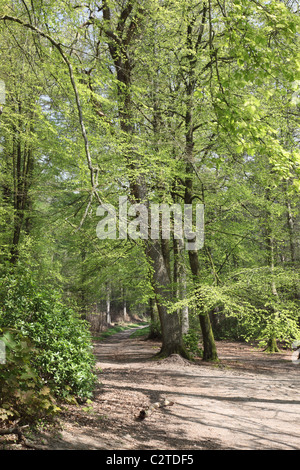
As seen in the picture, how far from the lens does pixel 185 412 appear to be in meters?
5.85

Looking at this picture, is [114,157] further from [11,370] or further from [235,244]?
[11,370]

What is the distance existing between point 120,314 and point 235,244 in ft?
121

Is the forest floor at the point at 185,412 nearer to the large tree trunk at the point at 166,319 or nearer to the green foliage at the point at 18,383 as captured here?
the green foliage at the point at 18,383

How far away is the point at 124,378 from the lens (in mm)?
8336

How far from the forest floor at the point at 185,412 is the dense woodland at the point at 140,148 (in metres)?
0.57

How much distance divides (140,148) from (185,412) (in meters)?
5.89

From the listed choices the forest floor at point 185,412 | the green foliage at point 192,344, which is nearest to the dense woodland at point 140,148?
the green foliage at point 192,344

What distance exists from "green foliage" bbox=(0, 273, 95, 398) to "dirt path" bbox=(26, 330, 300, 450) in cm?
43

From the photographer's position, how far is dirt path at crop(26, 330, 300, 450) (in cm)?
432

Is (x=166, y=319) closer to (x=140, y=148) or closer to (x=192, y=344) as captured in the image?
(x=192, y=344)

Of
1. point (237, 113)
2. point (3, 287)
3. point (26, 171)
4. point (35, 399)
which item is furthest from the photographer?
point (26, 171)

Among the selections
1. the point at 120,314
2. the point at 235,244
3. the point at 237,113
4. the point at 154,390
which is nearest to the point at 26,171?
the point at 235,244

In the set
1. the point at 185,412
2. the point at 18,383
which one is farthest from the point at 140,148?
the point at 18,383

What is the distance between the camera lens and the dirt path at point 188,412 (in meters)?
4.32
